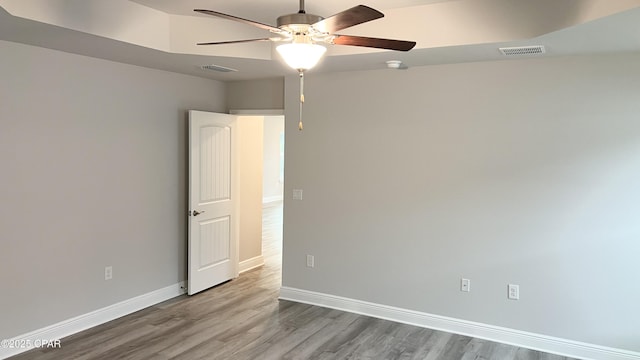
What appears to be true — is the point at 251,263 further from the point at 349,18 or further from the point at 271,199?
the point at 271,199

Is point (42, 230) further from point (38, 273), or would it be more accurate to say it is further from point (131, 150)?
point (131, 150)

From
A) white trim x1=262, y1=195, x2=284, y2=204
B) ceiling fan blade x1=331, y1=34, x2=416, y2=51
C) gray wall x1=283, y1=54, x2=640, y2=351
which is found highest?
ceiling fan blade x1=331, y1=34, x2=416, y2=51

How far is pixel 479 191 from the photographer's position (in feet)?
13.2

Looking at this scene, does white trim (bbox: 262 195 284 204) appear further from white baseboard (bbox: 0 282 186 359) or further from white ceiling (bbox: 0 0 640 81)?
white ceiling (bbox: 0 0 640 81)

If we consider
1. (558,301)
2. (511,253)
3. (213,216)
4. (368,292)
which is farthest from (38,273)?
(558,301)

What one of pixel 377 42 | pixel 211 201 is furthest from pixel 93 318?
pixel 377 42

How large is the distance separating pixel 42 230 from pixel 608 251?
14.8 ft

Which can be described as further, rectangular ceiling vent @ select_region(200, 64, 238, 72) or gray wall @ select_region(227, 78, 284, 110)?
gray wall @ select_region(227, 78, 284, 110)

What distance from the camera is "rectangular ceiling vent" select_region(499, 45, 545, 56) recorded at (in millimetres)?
3406

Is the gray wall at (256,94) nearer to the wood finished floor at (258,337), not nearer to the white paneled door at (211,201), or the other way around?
the white paneled door at (211,201)

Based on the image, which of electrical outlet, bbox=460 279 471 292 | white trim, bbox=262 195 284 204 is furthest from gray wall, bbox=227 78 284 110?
white trim, bbox=262 195 284 204

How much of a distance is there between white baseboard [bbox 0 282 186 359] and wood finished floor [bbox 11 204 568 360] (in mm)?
70

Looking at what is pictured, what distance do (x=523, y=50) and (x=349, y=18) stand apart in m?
1.99

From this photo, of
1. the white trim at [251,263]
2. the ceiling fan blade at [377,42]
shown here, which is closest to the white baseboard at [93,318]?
the white trim at [251,263]
